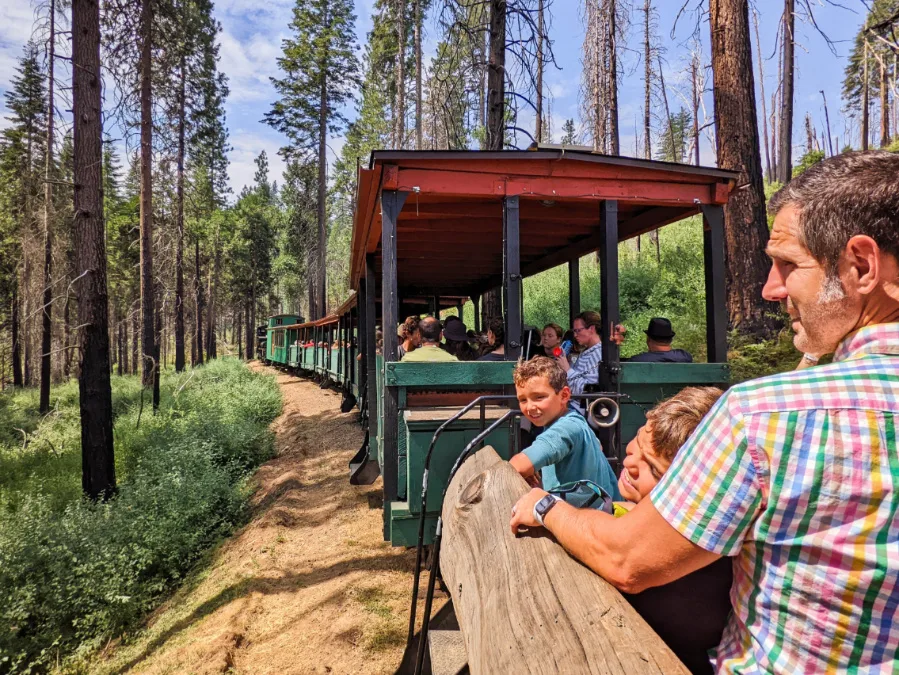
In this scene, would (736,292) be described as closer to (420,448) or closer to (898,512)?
(420,448)

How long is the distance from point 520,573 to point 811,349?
88cm

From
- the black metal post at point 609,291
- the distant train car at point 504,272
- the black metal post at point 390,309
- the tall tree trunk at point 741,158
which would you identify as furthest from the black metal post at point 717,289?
the tall tree trunk at point 741,158

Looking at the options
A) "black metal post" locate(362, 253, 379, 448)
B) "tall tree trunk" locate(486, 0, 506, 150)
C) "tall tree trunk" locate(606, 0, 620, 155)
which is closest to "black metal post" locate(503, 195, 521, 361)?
"black metal post" locate(362, 253, 379, 448)

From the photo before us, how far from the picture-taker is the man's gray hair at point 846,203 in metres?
0.93

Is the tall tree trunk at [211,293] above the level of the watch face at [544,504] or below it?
above

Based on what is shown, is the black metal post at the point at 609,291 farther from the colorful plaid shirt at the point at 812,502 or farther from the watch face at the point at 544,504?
the colorful plaid shirt at the point at 812,502

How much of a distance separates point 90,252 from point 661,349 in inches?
300

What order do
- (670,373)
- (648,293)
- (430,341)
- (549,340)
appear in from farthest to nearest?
(648,293) < (549,340) < (430,341) < (670,373)

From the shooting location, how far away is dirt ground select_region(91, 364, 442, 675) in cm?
381

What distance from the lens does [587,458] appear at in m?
2.57

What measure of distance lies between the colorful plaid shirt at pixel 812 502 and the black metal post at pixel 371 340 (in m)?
5.70

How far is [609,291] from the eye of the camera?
14.3 feet

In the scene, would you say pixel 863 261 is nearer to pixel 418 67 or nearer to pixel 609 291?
pixel 609 291

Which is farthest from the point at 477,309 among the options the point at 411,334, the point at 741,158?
the point at 741,158
